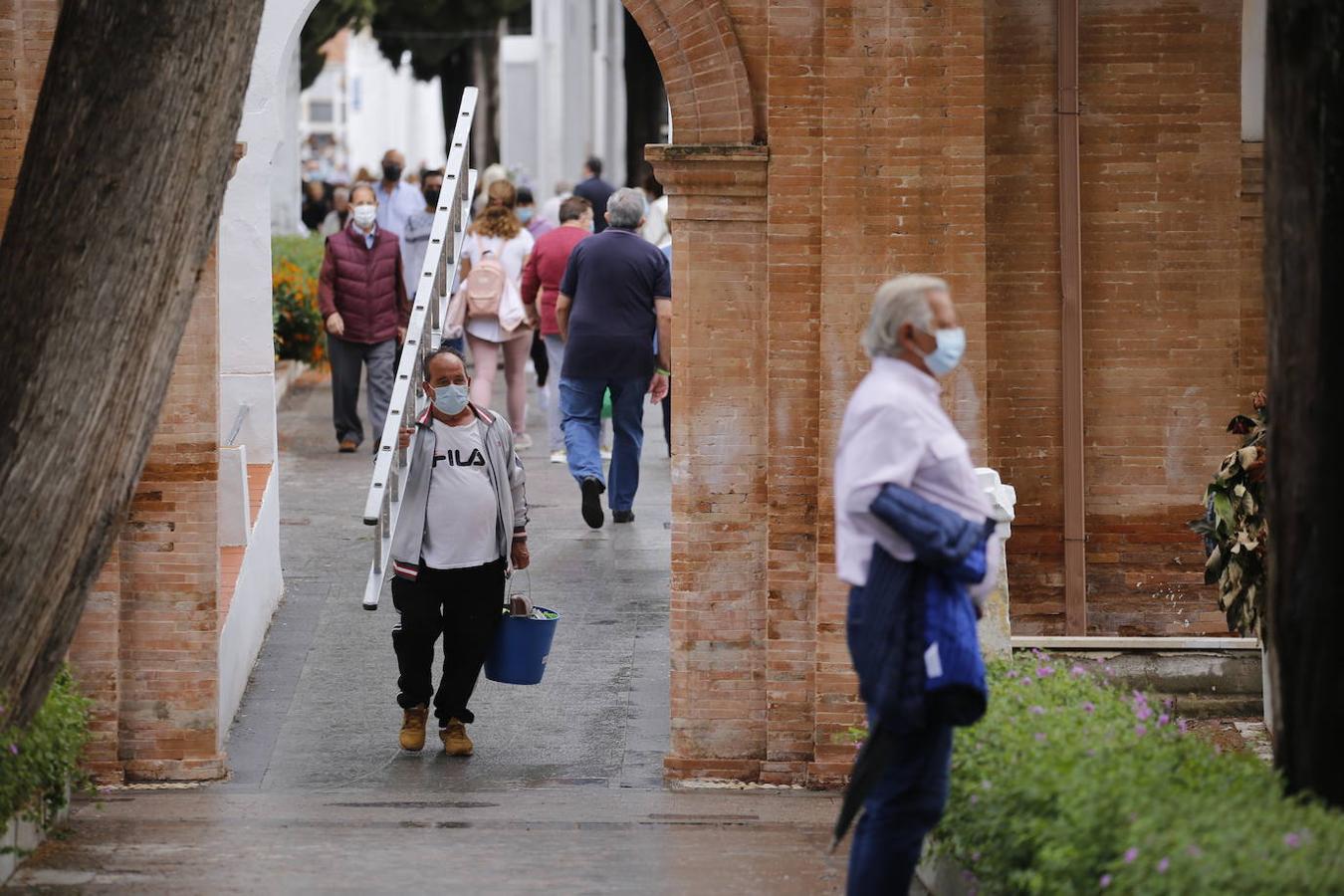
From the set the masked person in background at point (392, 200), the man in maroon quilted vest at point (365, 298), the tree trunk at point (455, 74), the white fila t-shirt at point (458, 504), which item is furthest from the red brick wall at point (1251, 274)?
the tree trunk at point (455, 74)

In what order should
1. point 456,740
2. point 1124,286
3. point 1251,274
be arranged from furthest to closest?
point 1251,274 < point 1124,286 < point 456,740

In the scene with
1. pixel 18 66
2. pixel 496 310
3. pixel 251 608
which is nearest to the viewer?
pixel 18 66

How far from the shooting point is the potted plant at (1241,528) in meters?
8.96

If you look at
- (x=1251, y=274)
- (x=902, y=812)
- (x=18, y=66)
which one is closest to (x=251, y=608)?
(x=18, y=66)

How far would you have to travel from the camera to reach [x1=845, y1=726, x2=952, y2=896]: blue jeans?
5.70m

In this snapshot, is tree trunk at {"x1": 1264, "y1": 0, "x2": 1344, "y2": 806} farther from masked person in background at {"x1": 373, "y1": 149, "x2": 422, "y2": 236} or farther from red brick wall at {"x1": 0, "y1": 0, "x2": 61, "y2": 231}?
masked person in background at {"x1": 373, "y1": 149, "x2": 422, "y2": 236}

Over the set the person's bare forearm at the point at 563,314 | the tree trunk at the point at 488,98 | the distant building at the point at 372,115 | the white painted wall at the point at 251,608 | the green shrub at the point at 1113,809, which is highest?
the distant building at the point at 372,115

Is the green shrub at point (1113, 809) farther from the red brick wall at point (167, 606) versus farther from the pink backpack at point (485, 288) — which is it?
the pink backpack at point (485, 288)

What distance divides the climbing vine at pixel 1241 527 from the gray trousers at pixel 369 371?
8.18 meters

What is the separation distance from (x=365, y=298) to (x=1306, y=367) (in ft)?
36.5

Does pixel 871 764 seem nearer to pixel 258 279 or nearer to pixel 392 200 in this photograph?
pixel 258 279

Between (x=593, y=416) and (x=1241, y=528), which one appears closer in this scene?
(x=1241, y=528)

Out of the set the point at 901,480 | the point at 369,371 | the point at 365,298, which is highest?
the point at 365,298

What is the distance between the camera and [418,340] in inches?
390
